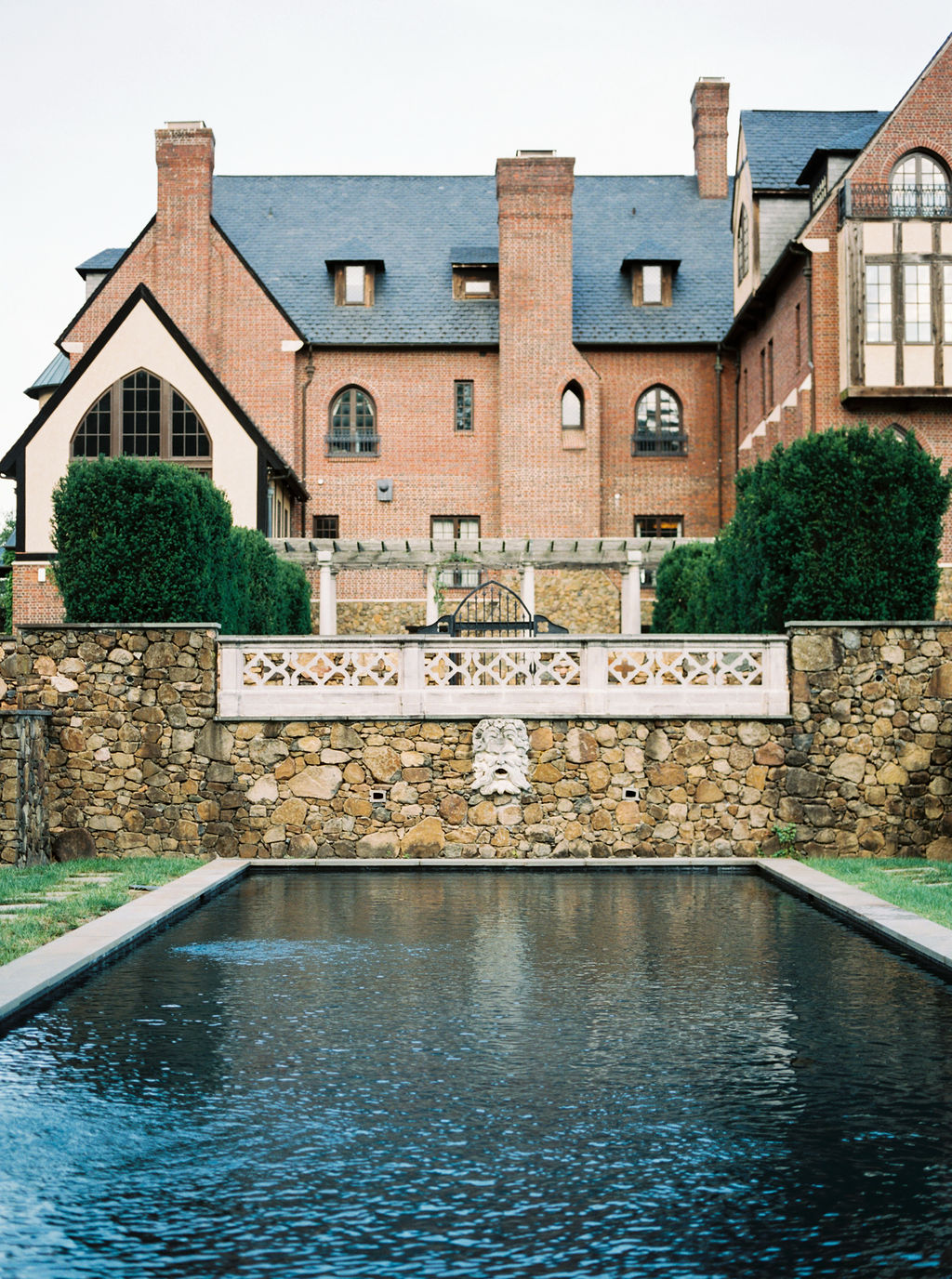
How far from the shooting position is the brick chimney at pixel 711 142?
145 ft

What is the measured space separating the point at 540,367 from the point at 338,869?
24.5 meters

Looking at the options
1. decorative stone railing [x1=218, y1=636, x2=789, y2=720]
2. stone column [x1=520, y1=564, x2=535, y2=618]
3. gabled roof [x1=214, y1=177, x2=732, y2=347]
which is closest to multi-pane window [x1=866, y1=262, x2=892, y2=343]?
stone column [x1=520, y1=564, x2=535, y2=618]

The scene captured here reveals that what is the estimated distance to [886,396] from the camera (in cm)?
3039

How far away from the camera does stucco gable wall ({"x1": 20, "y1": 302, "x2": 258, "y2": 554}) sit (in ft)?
103

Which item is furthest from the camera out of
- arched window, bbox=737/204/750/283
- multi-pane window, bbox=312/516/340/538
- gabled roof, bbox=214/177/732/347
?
gabled roof, bbox=214/177/732/347

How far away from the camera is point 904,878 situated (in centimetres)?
1399

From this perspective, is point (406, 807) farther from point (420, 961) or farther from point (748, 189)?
point (748, 189)

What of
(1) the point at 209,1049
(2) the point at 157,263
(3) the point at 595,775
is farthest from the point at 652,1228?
(2) the point at 157,263

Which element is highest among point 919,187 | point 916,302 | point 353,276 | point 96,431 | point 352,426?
point 353,276

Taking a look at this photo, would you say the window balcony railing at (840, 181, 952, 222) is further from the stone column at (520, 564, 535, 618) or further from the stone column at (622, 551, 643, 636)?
the stone column at (520, 564, 535, 618)

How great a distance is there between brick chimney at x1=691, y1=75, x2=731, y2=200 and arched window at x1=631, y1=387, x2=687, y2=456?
26.7 feet

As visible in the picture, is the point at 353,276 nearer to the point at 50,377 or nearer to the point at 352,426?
the point at 352,426

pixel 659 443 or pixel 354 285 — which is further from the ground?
pixel 354 285

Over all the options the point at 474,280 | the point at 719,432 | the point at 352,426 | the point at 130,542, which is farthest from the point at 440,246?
the point at 130,542
